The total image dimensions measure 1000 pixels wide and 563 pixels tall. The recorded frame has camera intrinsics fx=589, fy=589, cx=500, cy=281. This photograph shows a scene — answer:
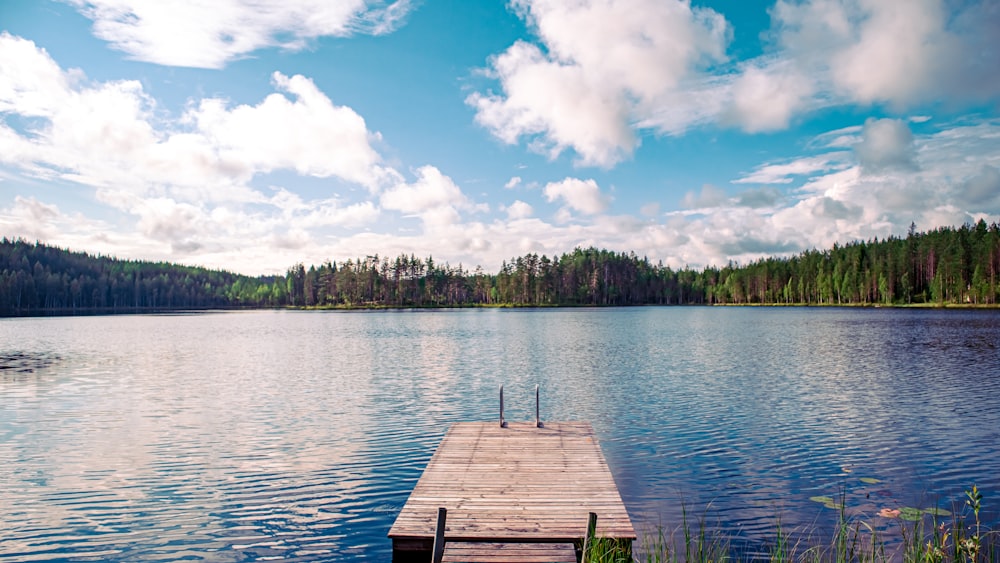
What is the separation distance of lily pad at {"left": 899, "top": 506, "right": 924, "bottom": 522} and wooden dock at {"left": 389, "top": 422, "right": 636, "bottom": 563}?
727 centimetres

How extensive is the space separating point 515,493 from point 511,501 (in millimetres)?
533

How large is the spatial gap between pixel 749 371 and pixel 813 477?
2432 cm

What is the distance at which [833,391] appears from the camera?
32.1m

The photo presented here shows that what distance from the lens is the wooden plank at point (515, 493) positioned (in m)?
11.0

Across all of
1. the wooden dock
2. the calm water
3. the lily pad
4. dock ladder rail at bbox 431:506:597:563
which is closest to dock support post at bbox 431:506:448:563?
dock ladder rail at bbox 431:506:597:563

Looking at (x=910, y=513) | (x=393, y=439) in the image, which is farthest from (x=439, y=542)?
(x=393, y=439)

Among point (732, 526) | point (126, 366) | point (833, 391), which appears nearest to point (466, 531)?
point (732, 526)

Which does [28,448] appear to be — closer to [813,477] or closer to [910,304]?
[813,477]

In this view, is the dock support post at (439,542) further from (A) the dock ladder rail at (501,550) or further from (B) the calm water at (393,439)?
(B) the calm water at (393,439)

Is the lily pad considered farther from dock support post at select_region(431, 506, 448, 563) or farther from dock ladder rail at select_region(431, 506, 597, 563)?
dock support post at select_region(431, 506, 448, 563)

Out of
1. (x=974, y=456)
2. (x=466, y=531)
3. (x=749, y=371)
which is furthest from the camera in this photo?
(x=749, y=371)

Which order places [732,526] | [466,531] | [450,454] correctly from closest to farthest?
[466,531] < [732,526] < [450,454]

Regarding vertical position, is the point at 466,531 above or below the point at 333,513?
above

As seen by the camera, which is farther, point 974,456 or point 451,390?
point 451,390
